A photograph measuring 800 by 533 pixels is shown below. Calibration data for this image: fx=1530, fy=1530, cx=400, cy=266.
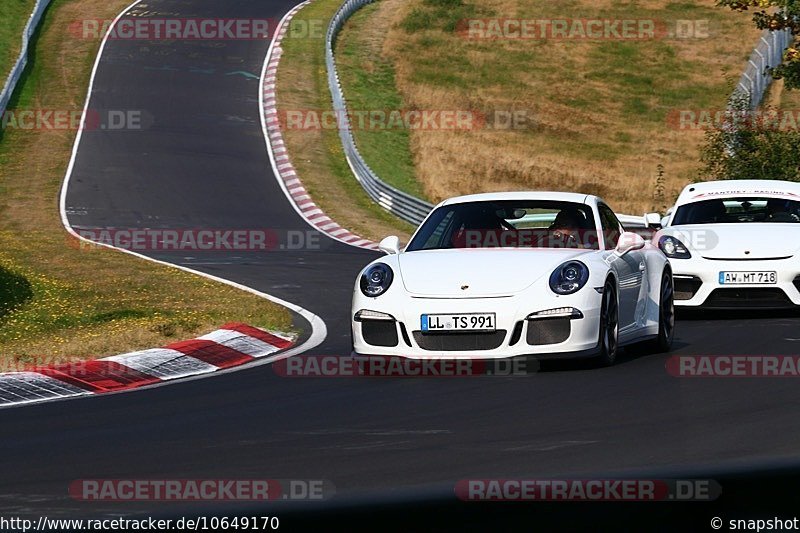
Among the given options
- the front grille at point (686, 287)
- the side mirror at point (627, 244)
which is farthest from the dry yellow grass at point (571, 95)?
the side mirror at point (627, 244)

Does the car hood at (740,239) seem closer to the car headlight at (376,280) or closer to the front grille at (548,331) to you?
the front grille at (548,331)

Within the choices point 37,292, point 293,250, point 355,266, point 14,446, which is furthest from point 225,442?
point 293,250

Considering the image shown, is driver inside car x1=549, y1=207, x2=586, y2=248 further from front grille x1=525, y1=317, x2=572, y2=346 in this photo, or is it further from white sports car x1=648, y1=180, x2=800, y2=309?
white sports car x1=648, y1=180, x2=800, y2=309

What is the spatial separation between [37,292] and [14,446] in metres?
8.11

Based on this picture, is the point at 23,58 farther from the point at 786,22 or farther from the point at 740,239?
the point at 740,239

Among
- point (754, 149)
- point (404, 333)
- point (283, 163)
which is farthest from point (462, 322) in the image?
point (283, 163)

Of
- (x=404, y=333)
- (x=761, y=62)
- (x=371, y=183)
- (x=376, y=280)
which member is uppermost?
(x=376, y=280)

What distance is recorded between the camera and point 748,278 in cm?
1416

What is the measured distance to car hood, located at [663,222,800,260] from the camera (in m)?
14.3

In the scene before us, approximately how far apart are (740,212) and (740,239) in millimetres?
1229

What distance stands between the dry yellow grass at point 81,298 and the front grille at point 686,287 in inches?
146

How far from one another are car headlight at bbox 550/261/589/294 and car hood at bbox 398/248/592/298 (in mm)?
63

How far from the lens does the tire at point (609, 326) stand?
1055 cm

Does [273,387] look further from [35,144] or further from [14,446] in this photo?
[35,144]
